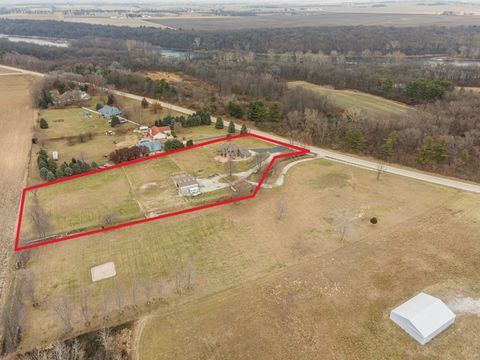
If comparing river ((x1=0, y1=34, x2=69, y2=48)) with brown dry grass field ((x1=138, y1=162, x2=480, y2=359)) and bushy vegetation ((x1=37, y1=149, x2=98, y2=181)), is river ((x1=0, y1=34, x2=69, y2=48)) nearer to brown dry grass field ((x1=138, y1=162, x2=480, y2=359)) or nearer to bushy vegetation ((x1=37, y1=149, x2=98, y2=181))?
bushy vegetation ((x1=37, y1=149, x2=98, y2=181))

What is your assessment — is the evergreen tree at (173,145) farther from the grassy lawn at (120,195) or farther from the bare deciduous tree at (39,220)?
the bare deciduous tree at (39,220)

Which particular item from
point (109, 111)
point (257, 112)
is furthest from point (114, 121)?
point (257, 112)

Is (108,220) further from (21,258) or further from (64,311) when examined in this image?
(64,311)

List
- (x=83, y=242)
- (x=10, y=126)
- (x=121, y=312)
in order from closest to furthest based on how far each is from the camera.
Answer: (x=121, y=312)
(x=83, y=242)
(x=10, y=126)

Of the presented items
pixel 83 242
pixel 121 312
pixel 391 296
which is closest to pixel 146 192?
pixel 83 242

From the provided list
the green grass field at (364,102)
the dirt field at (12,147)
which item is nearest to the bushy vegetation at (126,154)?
the dirt field at (12,147)

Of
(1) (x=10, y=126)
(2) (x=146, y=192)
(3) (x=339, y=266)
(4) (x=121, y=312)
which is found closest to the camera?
(4) (x=121, y=312)

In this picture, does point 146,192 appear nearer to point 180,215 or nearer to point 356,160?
point 180,215

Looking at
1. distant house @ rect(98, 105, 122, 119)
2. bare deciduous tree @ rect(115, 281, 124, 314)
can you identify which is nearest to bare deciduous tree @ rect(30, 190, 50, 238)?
bare deciduous tree @ rect(115, 281, 124, 314)
